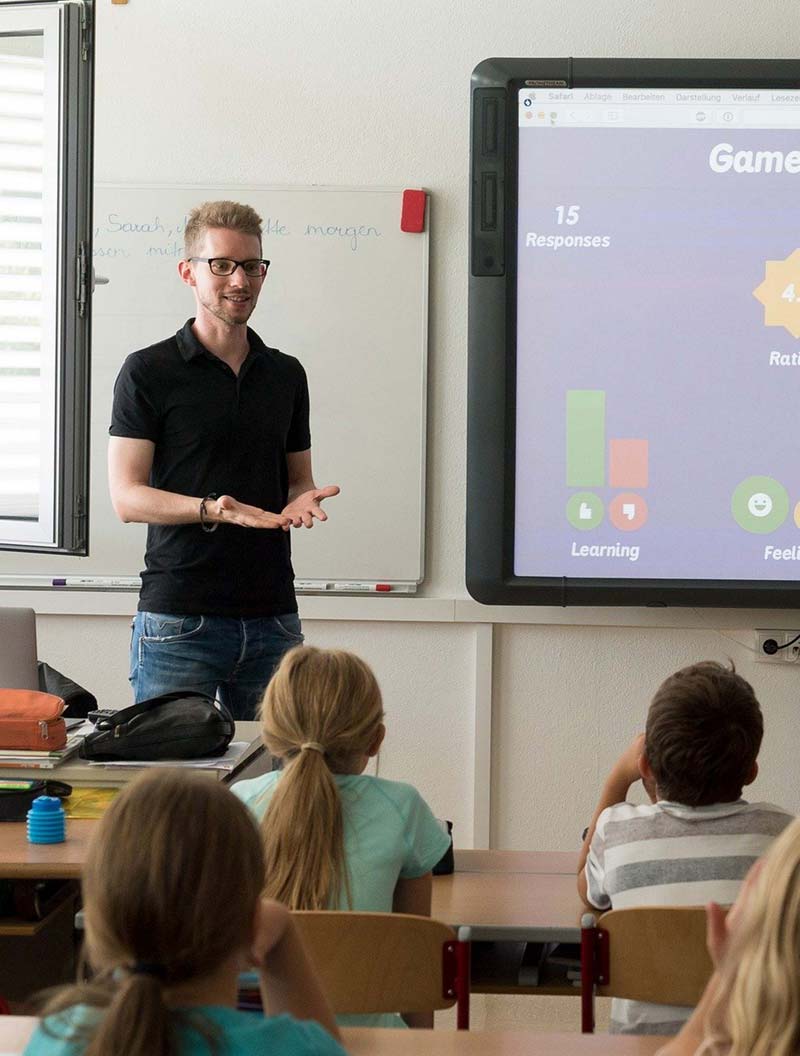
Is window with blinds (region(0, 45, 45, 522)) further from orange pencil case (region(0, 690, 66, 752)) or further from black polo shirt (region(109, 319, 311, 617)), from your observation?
orange pencil case (region(0, 690, 66, 752))

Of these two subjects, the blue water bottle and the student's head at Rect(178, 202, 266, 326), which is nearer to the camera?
the blue water bottle

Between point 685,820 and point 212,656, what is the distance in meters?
1.27

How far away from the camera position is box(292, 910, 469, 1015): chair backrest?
161cm

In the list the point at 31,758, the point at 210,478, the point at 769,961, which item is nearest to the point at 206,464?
the point at 210,478

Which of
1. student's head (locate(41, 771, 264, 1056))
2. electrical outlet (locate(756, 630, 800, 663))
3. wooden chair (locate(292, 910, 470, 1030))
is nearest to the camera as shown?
student's head (locate(41, 771, 264, 1056))

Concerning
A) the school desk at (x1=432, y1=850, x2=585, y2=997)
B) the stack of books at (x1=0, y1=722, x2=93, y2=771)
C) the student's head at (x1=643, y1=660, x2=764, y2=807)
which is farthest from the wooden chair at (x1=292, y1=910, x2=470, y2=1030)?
the stack of books at (x1=0, y1=722, x2=93, y2=771)

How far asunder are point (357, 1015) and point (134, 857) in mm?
832

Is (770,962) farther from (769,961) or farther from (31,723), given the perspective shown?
(31,723)

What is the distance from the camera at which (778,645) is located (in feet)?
12.8

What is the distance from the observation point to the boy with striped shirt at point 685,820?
6.18 ft

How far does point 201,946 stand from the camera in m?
1.02

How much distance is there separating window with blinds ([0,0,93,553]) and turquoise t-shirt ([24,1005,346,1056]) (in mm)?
1894

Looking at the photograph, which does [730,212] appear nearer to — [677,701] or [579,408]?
[579,408]

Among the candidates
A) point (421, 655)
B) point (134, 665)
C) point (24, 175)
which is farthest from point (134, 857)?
point (421, 655)
